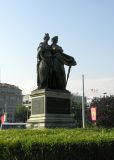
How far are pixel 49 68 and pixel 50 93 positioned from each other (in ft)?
3.98

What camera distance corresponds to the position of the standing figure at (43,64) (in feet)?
56.3

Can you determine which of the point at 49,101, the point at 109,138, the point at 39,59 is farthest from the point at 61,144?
the point at 39,59

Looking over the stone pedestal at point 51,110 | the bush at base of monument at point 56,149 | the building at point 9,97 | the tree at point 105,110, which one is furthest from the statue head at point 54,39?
the building at point 9,97

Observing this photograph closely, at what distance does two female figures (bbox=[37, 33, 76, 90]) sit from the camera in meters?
17.2

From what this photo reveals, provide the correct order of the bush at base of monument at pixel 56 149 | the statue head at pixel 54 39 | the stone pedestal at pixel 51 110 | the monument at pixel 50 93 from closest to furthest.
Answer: the bush at base of monument at pixel 56 149, the stone pedestal at pixel 51 110, the monument at pixel 50 93, the statue head at pixel 54 39

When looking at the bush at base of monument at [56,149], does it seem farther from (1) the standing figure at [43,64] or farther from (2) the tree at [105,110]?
(2) the tree at [105,110]

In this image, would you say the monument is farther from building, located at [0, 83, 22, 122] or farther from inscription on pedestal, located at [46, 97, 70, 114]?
building, located at [0, 83, 22, 122]

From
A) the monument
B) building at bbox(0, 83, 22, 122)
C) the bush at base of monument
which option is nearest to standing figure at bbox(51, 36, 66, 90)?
the monument

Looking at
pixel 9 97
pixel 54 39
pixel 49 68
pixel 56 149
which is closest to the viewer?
pixel 56 149

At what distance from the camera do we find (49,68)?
56.9 feet

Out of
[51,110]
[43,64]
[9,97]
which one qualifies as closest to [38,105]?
[51,110]

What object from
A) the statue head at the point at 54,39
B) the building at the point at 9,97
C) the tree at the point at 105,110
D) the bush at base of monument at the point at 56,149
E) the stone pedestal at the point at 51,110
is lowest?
the bush at base of monument at the point at 56,149

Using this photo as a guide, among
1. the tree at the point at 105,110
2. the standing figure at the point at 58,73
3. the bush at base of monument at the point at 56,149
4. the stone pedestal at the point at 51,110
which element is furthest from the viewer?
the tree at the point at 105,110

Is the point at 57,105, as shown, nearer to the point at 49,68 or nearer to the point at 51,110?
the point at 51,110
